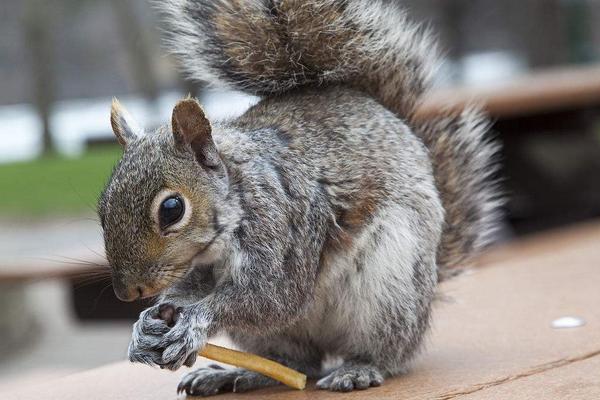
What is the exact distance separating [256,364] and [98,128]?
10.9m

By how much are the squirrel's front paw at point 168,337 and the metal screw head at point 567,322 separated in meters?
0.93

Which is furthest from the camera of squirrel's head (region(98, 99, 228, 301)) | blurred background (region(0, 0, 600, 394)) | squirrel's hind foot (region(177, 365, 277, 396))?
blurred background (region(0, 0, 600, 394))

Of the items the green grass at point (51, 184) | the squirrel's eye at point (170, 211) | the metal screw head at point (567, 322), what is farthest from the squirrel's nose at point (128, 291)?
the green grass at point (51, 184)

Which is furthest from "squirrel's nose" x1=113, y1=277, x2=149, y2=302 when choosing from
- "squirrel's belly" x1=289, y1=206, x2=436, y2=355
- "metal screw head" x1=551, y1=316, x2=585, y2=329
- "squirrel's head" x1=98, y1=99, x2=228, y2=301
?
"metal screw head" x1=551, y1=316, x2=585, y2=329

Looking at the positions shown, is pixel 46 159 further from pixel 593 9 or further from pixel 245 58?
pixel 245 58

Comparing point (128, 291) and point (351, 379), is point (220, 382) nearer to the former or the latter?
point (351, 379)

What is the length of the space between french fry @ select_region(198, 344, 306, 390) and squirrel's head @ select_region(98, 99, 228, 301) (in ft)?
0.56

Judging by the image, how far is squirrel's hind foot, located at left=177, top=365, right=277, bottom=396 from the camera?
2.04 meters

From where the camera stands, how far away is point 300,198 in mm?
1902

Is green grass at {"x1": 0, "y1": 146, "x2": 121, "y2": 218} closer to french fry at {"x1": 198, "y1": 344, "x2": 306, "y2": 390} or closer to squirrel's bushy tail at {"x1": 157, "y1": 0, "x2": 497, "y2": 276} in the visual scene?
squirrel's bushy tail at {"x1": 157, "y1": 0, "x2": 497, "y2": 276}

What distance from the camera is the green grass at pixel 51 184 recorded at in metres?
8.32

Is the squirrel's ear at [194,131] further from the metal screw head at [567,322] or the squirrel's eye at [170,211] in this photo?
the metal screw head at [567,322]

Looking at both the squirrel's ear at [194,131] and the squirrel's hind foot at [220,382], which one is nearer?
the squirrel's ear at [194,131]

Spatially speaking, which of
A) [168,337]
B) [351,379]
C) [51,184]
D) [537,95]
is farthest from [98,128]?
[168,337]
